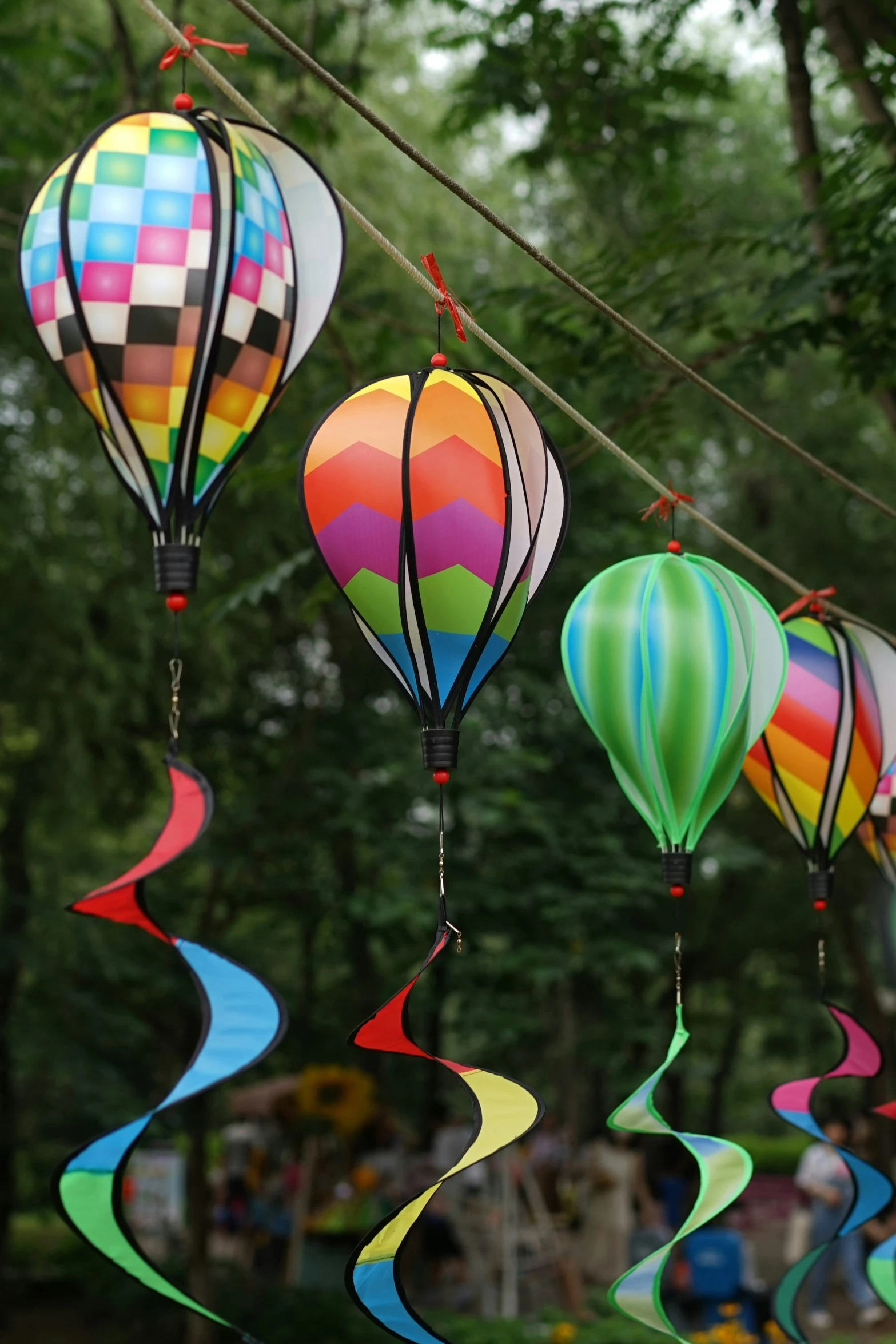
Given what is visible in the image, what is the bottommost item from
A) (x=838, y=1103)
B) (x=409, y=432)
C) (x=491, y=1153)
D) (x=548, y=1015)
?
(x=838, y=1103)

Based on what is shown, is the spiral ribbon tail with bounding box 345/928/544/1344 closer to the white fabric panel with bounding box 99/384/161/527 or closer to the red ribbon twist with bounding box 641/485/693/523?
the white fabric panel with bounding box 99/384/161/527

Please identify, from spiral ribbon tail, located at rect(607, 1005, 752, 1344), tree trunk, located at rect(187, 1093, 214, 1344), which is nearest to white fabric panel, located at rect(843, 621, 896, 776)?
spiral ribbon tail, located at rect(607, 1005, 752, 1344)

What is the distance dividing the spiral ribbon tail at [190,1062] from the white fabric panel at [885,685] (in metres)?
1.81

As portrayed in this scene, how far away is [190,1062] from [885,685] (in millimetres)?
1970

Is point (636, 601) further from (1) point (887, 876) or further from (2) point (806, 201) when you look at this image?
(2) point (806, 201)

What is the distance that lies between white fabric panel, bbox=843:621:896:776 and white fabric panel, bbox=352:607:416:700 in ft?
4.66

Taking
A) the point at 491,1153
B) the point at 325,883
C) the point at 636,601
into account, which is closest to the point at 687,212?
the point at 636,601

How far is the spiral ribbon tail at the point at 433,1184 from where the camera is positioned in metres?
1.85

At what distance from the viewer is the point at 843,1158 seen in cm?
298

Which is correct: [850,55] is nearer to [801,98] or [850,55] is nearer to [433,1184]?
[801,98]

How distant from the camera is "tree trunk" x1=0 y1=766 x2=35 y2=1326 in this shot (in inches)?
328

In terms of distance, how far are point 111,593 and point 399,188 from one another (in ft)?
10.2

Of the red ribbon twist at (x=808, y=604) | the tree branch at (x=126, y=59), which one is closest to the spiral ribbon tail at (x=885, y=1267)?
the red ribbon twist at (x=808, y=604)

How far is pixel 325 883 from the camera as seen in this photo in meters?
8.89
